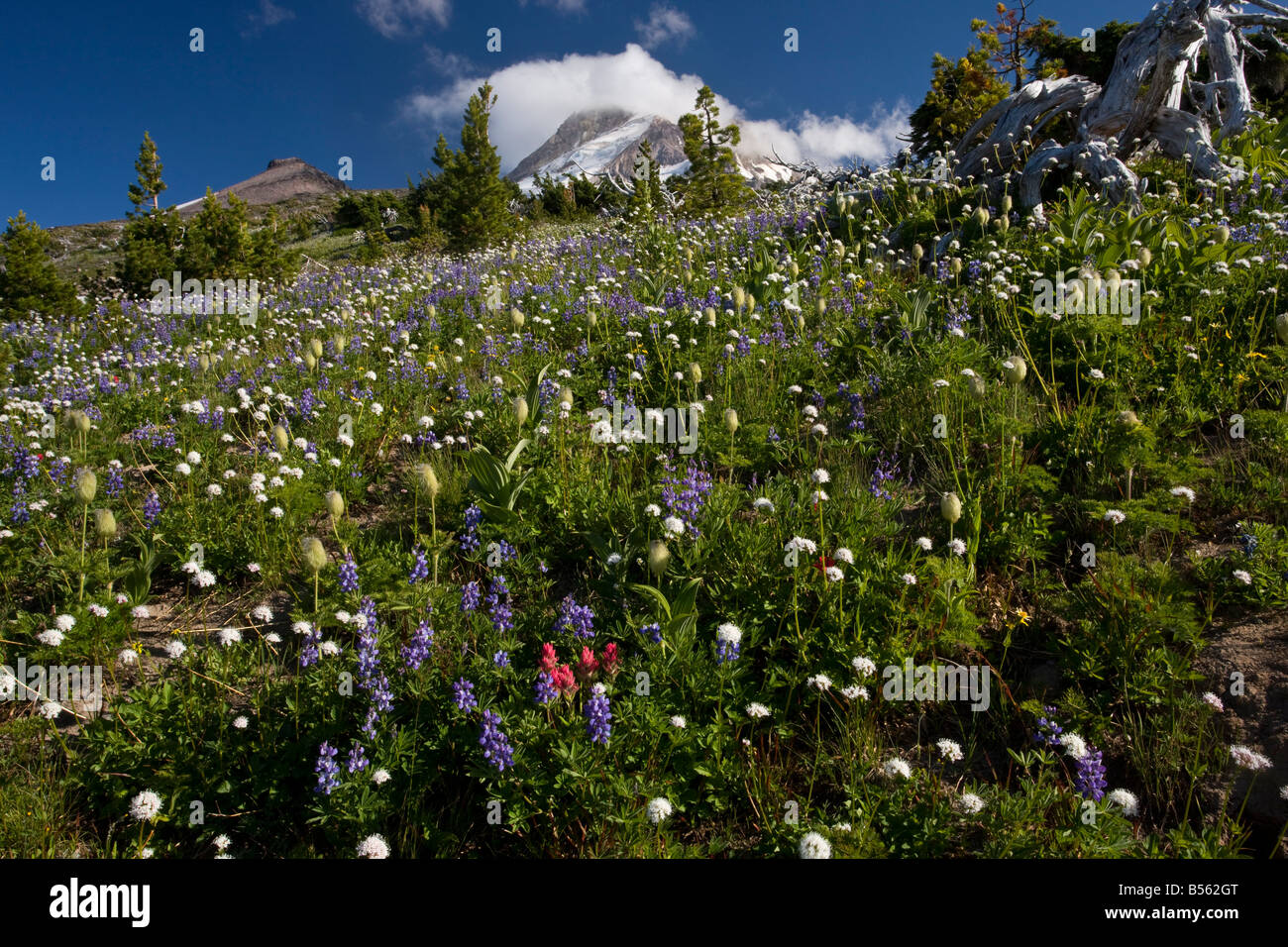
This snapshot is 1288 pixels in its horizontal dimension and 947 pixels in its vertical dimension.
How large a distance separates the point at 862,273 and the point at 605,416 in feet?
13.4

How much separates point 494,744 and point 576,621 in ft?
2.15

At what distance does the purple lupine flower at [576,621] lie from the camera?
105 inches

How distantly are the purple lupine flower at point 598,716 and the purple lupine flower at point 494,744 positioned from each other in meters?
0.28

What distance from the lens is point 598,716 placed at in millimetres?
2145

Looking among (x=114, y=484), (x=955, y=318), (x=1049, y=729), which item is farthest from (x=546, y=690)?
(x=955, y=318)

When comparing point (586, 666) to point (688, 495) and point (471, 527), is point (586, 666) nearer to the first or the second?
point (688, 495)

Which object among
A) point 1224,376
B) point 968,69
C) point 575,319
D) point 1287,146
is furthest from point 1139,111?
point 968,69

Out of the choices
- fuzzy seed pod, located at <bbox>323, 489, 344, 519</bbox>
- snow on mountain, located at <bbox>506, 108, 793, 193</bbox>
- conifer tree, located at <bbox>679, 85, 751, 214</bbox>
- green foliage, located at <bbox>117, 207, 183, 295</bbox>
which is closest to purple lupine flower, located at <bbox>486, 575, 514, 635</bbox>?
fuzzy seed pod, located at <bbox>323, 489, 344, 519</bbox>

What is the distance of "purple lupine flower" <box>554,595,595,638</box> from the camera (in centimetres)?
267

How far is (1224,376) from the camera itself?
4016 millimetres

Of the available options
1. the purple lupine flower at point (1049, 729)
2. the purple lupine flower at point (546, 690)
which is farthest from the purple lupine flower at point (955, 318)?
the purple lupine flower at point (546, 690)

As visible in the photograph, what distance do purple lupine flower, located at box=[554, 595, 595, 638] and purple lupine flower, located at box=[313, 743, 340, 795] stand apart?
3.11 feet
